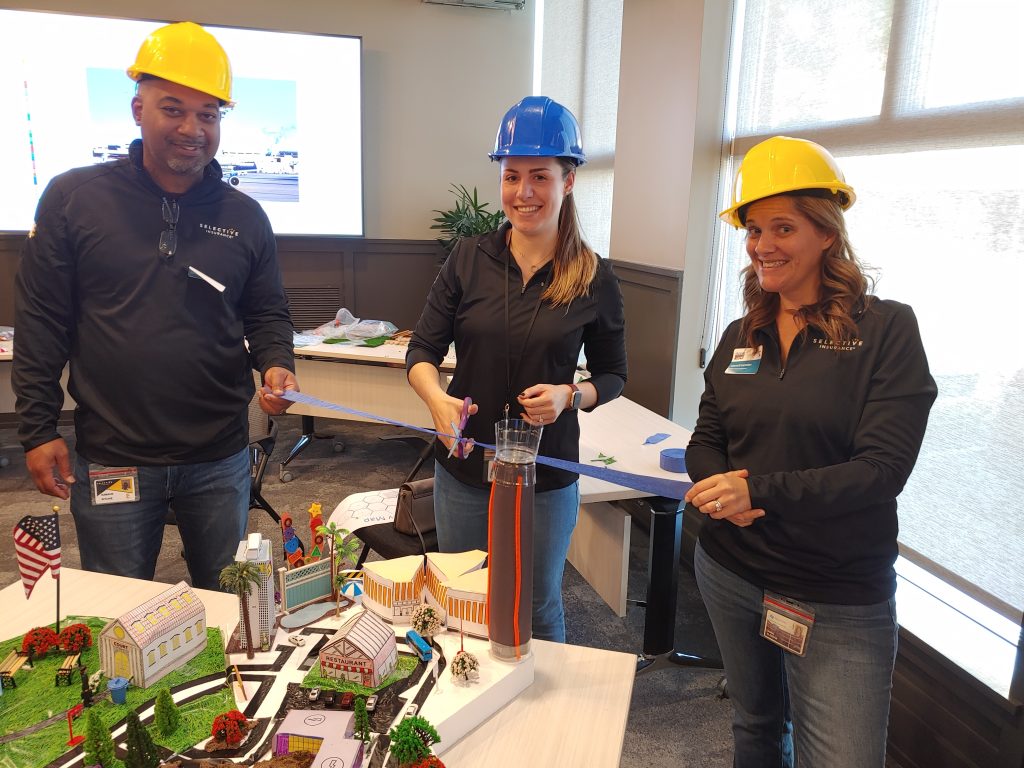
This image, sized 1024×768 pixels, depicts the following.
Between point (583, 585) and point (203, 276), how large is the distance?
2.36 meters

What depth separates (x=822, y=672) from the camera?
1421 mm

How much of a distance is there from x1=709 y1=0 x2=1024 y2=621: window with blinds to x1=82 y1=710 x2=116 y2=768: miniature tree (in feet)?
6.05

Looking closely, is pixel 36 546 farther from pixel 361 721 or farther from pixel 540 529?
pixel 540 529

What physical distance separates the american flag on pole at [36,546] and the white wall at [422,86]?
16.0 ft

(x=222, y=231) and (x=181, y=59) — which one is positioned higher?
(x=181, y=59)

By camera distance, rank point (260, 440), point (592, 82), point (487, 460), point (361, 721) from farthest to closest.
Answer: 1. point (592, 82)
2. point (260, 440)
3. point (487, 460)
4. point (361, 721)

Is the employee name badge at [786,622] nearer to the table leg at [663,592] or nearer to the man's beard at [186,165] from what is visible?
the table leg at [663,592]

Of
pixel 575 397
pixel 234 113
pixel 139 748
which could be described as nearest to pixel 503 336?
pixel 575 397

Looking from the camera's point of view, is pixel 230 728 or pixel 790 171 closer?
pixel 230 728

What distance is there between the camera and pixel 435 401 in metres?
1.70

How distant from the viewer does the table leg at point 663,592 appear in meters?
2.65

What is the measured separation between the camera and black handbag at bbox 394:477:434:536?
8.77 ft

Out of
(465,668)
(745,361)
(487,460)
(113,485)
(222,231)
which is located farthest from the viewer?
(222,231)

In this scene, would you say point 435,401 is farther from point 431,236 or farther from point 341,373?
point 431,236
